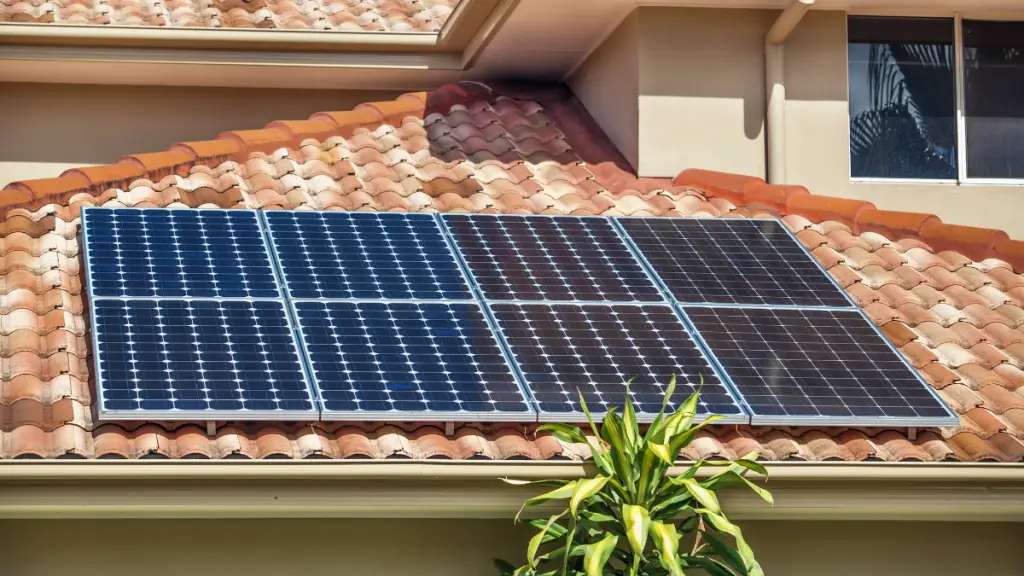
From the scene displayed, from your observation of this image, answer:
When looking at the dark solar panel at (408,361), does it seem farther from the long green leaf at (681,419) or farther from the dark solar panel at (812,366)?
the dark solar panel at (812,366)

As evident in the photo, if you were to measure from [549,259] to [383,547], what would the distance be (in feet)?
9.61

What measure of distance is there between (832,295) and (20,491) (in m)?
6.03

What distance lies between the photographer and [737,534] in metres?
8.45

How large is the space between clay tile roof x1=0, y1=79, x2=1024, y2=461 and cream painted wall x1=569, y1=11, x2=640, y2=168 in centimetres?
18

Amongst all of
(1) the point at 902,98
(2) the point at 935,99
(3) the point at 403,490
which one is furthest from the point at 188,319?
(2) the point at 935,99

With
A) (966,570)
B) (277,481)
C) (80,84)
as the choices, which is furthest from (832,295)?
(80,84)

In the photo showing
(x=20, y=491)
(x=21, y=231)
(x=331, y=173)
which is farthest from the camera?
(x=331, y=173)

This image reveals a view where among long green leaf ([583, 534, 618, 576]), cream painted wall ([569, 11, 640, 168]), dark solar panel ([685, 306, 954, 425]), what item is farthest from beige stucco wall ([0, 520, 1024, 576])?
cream painted wall ([569, 11, 640, 168])

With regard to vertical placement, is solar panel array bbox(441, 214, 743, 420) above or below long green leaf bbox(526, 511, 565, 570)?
above

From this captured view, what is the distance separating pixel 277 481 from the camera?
866cm

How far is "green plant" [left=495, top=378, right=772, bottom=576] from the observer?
8.33 metres

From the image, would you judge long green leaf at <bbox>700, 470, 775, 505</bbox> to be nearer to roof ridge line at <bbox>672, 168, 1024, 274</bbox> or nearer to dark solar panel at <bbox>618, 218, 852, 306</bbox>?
dark solar panel at <bbox>618, 218, 852, 306</bbox>

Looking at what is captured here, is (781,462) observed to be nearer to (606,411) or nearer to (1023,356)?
(606,411)

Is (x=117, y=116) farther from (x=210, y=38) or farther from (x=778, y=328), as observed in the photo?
(x=778, y=328)
